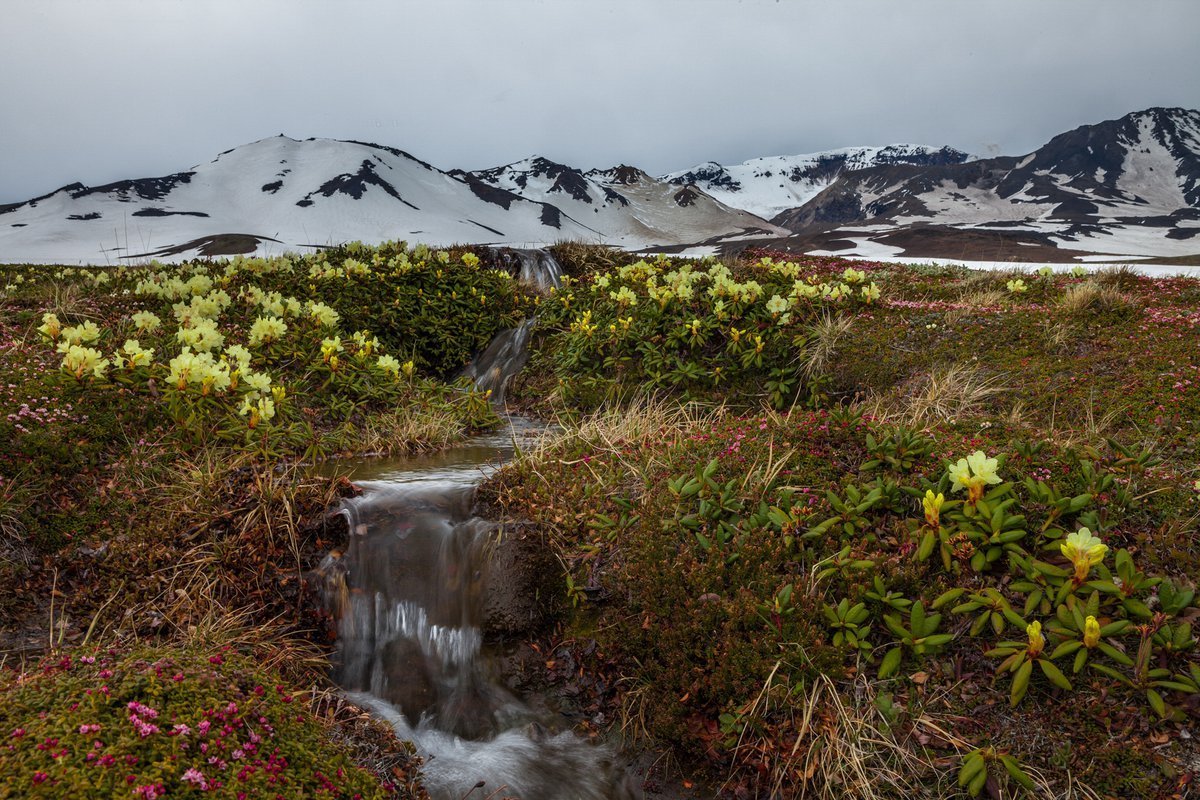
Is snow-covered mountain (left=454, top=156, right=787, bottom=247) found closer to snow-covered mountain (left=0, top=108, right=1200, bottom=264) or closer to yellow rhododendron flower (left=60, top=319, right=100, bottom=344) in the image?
snow-covered mountain (left=0, top=108, right=1200, bottom=264)

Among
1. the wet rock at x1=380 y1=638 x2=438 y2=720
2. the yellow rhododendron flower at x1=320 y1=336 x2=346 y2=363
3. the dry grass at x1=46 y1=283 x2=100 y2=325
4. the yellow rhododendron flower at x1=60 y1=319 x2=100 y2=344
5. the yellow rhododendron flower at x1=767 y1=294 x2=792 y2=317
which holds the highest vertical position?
the dry grass at x1=46 y1=283 x2=100 y2=325

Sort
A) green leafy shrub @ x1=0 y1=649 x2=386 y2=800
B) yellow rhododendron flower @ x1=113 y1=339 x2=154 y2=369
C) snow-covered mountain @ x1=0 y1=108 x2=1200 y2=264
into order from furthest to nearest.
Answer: snow-covered mountain @ x1=0 y1=108 x2=1200 y2=264, yellow rhododendron flower @ x1=113 y1=339 x2=154 y2=369, green leafy shrub @ x1=0 y1=649 x2=386 y2=800

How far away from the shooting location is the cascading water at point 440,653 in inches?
127

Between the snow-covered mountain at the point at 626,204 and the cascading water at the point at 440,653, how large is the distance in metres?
82.9

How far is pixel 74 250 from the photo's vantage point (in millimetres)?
55000

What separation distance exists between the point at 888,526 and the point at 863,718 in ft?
3.53

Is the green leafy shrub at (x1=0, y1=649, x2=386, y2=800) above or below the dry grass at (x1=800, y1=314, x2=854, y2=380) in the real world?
below

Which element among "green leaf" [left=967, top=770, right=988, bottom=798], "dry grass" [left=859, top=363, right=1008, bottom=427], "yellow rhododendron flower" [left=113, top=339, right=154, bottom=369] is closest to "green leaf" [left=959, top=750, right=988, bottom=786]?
"green leaf" [left=967, top=770, right=988, bottom=798]

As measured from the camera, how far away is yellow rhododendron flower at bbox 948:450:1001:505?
2.98 metres

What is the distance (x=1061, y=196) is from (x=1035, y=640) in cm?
10287

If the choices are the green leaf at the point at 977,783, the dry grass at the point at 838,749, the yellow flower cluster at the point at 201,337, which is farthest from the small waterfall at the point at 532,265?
the green leaf at the point at 977,783

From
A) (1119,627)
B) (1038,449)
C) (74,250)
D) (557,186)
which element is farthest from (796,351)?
(557,186)

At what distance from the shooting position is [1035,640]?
2482 mm

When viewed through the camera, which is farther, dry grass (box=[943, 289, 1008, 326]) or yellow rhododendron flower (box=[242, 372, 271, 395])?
dry grass (box=[943, 289, 1008, 326])
